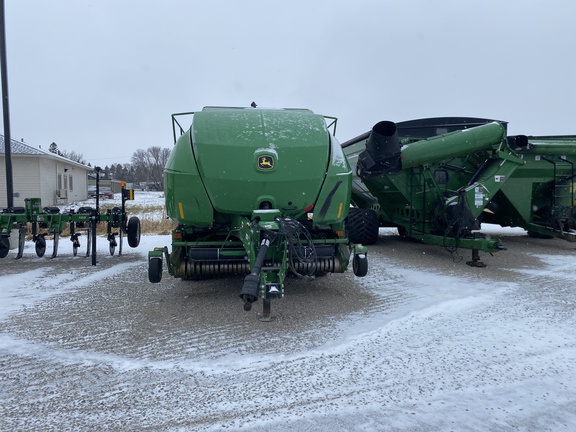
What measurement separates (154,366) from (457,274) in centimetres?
531

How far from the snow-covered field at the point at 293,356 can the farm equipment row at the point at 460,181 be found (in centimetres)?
201

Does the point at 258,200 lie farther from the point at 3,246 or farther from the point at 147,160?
the point at 147,160

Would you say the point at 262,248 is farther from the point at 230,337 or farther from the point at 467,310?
the point at 467,310

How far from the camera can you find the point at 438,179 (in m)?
9.39

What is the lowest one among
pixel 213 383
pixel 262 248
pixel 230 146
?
pixel 213 383

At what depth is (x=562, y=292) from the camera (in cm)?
626

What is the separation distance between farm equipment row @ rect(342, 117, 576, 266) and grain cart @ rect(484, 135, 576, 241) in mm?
21

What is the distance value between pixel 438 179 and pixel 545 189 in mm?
3223

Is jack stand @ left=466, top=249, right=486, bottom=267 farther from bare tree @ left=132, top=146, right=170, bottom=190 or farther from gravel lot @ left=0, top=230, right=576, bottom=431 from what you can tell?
bare tree @ left=132, top=146, right=170, bottom=190

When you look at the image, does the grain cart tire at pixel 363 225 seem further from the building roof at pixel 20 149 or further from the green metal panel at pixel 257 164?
A: the building roof at pixel 20 149

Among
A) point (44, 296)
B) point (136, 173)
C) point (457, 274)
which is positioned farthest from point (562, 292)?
point (136, 173)

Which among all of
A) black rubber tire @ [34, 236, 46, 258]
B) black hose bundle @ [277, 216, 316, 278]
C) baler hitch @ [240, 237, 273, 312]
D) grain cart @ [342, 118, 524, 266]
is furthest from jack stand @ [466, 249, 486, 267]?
black rubber tire @ [34, 236, 46, 258]

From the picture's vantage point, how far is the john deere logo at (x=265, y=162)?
5141 millimetres

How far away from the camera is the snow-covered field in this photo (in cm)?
295
